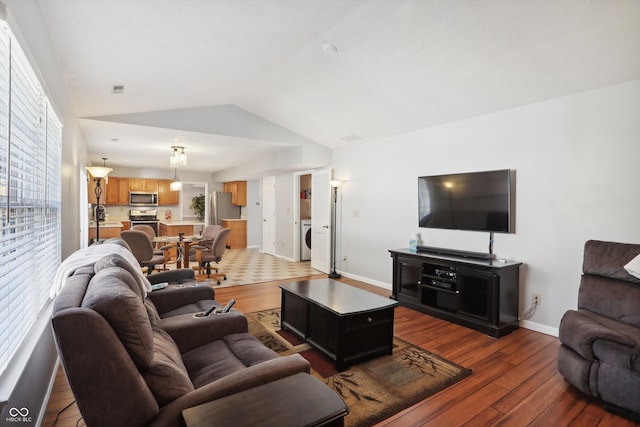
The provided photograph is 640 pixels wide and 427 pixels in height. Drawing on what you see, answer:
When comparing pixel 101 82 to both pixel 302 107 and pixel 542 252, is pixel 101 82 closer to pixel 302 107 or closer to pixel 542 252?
pixel 302 107

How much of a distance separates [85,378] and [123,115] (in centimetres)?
405

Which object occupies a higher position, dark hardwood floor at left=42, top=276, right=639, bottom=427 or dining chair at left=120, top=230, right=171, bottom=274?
dining chair at left=120, top=230, right=171, bottom=274

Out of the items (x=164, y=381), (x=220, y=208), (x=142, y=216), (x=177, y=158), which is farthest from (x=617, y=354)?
(x=142, y=216)

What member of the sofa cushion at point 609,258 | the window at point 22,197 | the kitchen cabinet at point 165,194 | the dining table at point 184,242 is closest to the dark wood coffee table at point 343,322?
the sofa cushion at point 609,258

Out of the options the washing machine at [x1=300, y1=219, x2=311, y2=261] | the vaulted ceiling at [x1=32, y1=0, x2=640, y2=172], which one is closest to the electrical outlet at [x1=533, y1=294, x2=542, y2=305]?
the vaulted ceiling at [x1=32, y1=0, x2=640, y2=172]

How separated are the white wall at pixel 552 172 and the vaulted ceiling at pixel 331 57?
0.65 ft

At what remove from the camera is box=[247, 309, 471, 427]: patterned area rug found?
2148 mm

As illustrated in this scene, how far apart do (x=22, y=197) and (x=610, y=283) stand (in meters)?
4.12

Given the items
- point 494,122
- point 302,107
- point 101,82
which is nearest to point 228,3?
point 101,82

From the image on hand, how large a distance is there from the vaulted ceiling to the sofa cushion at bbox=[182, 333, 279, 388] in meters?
2.18

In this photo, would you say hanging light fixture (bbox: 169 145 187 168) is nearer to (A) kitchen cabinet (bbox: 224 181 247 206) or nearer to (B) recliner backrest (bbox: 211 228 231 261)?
(B) recliner backrest (bbox: 211 228 231 261)

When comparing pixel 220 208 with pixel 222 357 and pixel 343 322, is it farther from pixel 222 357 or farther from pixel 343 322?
pixel 222 357

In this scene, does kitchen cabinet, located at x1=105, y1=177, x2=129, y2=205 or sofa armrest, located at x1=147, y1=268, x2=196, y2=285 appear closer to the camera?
sofa armrest, located at x1=147, y1=268, x2=196, y2=285

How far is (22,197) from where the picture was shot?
172 centimetres
